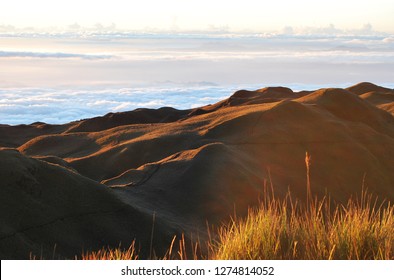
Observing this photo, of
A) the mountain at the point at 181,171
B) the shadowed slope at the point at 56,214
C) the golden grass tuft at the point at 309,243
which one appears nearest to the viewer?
the golden grass tuft at the point at 309,243

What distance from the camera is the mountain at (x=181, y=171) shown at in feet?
31.5

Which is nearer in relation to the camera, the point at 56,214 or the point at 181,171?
the point at 56,214

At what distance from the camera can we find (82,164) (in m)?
19.7

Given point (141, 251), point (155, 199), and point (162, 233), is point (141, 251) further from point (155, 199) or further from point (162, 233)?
point (155, 199)

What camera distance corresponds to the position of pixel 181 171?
1475 centimetres

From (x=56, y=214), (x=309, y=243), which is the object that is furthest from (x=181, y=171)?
(x=309, y=243)

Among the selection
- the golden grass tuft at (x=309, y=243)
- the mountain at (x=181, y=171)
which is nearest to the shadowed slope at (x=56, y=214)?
the mountain at (x=181, y=171)

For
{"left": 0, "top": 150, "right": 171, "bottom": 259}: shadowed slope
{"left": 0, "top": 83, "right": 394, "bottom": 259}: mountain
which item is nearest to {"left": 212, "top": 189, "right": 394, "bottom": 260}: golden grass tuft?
{"left": 0, "top": 83, "right": 394, "bottom": 259}: mountain

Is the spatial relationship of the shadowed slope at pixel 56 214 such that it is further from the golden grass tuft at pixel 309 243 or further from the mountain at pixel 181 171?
the golden grass tuft at pixel 309 243

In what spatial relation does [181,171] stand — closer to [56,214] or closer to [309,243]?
[56,214]

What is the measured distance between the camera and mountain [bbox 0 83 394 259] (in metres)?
9.59

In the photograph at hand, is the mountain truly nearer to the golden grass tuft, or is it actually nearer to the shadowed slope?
the shadowed slope

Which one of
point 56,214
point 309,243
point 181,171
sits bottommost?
point 181,171
